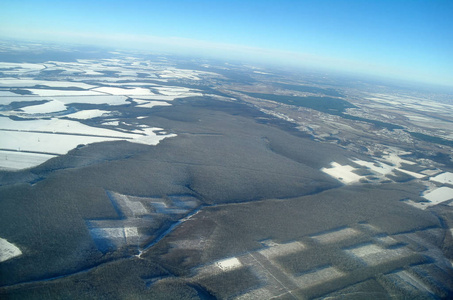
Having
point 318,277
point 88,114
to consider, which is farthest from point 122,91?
point 318,277

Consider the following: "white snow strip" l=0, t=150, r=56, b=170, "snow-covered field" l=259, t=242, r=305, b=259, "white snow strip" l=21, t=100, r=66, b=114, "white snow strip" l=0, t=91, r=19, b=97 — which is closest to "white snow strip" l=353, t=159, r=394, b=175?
"snow-covered field" l=259, t=242, r=305, b=259

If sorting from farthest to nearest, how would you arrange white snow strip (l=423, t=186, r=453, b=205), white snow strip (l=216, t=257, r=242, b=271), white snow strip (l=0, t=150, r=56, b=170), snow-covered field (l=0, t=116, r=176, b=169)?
white snow strip (l=423, t=186, r=453, b=205)
snow-covered field (l=0, t=116, r=176, b=169)
white snow strip (l=0, t=150, r=56, b=170)
white snow strip (l=216, t=257, r=242, b=271)

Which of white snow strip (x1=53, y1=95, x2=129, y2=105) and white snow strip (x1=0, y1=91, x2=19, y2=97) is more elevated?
white snow strip (x1=53, y1=95, x2=129, y2=105)

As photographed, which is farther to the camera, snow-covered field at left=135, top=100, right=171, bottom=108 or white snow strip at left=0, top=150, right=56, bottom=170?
snow-covered field at left=135, top=100, right=171, bottom=108

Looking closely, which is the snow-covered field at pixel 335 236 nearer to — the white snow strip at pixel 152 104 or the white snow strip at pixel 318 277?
the white snow strip at pixel 318 277

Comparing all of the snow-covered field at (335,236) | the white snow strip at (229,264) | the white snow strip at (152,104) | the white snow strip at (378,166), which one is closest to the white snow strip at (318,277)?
the snow-covered field at (335,236)

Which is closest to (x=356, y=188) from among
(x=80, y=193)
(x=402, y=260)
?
(x=402, y=260)

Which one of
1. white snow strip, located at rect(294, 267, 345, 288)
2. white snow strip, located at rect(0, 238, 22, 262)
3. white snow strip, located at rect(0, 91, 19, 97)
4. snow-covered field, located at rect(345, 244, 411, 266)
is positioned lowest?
white snow strip, located at rect(0, 238, 22, 262)

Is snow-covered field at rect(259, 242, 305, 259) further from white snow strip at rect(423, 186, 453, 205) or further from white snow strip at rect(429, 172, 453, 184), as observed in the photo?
white snow strip at rect(429, 172, 453, 184)

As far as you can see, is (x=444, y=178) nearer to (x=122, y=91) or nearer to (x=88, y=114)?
(x=88, y=114)
